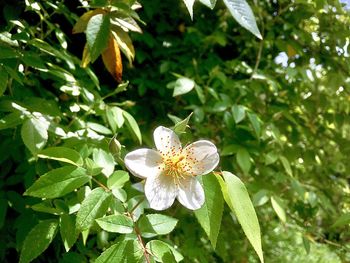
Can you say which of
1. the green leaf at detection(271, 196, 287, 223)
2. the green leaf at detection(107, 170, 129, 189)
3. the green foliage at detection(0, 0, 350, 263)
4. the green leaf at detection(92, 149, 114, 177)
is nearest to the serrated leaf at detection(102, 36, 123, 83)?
the green foliage at detection(0, 0, 350, 263)

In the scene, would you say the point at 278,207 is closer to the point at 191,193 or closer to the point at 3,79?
the point at 191,193

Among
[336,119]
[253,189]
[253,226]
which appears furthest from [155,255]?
[336,119]

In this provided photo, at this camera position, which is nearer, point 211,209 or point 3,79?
point 211,209

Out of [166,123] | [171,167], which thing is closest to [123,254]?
[171,167]

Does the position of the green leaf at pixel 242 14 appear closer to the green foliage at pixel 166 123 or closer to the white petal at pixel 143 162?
the green foliage at pixel 166 123

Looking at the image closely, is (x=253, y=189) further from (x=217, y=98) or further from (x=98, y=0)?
(x=98, y=0)

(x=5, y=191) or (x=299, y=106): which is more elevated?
(x=5, y=191)
